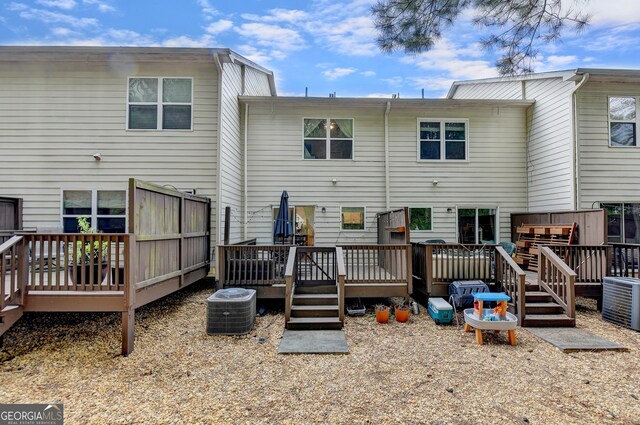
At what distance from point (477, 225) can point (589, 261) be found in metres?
3.48

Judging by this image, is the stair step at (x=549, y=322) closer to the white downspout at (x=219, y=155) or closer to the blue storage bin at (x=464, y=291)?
the blue storage bin at (x=464, y=291)

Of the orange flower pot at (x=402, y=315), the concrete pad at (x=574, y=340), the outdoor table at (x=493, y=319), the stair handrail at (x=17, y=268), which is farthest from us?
the orange flower pot at (x=402, y=315)

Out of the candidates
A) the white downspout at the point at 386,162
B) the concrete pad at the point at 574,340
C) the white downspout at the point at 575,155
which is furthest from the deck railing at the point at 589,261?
the white downspout at the point at 386,162

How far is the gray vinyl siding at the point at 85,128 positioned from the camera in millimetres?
8273

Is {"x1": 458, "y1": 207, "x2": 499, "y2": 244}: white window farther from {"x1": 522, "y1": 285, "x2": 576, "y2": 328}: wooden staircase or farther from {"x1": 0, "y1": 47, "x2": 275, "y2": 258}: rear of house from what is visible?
{"x1": 0, "y1": 47, "x2": 275, "y2": 258}: rear of house

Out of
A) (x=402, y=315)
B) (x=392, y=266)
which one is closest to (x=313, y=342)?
(x=402, y=315)

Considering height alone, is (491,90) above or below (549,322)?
above

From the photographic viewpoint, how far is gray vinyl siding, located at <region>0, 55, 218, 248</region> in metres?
8.27

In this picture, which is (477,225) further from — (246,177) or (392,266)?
(246,177)

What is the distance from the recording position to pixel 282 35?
10359mm

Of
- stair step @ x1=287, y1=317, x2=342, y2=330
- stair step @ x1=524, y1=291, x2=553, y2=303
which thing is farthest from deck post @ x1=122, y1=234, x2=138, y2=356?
stair step @ x1=524, y1=291, x2=553, y2=303

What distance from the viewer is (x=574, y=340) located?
196 inches

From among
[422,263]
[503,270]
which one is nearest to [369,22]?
[422,263]

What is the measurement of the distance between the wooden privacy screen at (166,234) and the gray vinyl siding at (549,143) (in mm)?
9257
